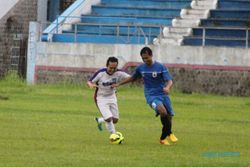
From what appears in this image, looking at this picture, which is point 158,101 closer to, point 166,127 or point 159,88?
point 159,88

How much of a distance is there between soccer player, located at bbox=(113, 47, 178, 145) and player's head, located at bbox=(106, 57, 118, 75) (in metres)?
0.27

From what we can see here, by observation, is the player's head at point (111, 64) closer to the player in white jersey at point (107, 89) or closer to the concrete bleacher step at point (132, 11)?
the player in white jersey at point (107, 89)

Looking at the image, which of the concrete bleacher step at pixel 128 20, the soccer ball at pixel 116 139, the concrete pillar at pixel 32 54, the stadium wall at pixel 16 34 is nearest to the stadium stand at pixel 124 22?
the concrete bleacher step at pixel 128 20

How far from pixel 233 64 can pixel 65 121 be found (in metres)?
13.6

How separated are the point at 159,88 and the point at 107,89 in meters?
0.98

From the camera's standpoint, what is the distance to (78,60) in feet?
125

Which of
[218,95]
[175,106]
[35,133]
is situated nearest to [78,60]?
[218,95]

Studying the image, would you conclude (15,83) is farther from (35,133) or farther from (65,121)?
(35,133)

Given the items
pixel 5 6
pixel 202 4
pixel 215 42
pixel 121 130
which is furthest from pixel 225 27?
pixel 121 130

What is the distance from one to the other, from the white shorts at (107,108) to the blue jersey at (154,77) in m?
0.69

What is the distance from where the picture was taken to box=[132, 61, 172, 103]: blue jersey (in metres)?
19.4

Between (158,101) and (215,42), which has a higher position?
(215,42)

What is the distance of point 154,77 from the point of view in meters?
19.4

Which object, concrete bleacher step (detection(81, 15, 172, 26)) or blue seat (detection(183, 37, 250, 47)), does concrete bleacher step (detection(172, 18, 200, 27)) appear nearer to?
concrete bleacher step (detection(81, 15, 172, 26))
